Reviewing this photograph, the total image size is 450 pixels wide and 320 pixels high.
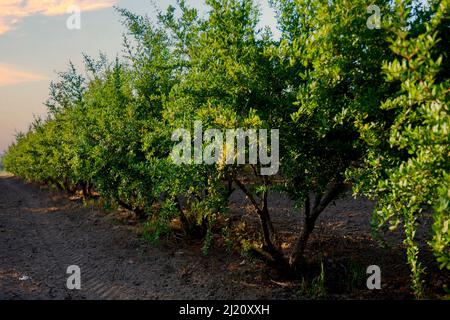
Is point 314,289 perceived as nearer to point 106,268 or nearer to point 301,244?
point 301,244

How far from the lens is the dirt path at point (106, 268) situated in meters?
8.09

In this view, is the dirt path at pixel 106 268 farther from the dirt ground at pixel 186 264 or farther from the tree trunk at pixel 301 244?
the tree trunk at pixel 301 244

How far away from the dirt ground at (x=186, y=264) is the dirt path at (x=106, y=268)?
0.08ft

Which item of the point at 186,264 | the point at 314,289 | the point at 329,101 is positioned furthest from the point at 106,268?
the point at 329,101

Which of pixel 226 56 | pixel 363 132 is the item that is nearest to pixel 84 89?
pixel 226 56

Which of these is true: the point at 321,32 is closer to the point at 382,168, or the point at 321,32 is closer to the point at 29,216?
the point at 382,168

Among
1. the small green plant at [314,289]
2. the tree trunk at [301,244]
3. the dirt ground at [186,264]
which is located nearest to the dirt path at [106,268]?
the dirt ground at [186,264]

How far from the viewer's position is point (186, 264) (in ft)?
31.9

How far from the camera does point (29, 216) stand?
18.9 meters

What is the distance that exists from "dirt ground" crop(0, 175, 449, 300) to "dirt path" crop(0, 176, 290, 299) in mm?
23

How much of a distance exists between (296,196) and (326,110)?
2031 mm

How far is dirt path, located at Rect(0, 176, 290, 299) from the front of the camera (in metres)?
8.09

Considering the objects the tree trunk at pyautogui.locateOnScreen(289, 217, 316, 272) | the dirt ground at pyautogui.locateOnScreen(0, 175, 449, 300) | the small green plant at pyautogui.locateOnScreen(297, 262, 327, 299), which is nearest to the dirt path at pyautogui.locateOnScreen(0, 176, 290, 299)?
the dirt ground at pyautogui.locateOnScreen(0, 175, 449, 300)

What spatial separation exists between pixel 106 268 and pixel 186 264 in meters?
2.27
